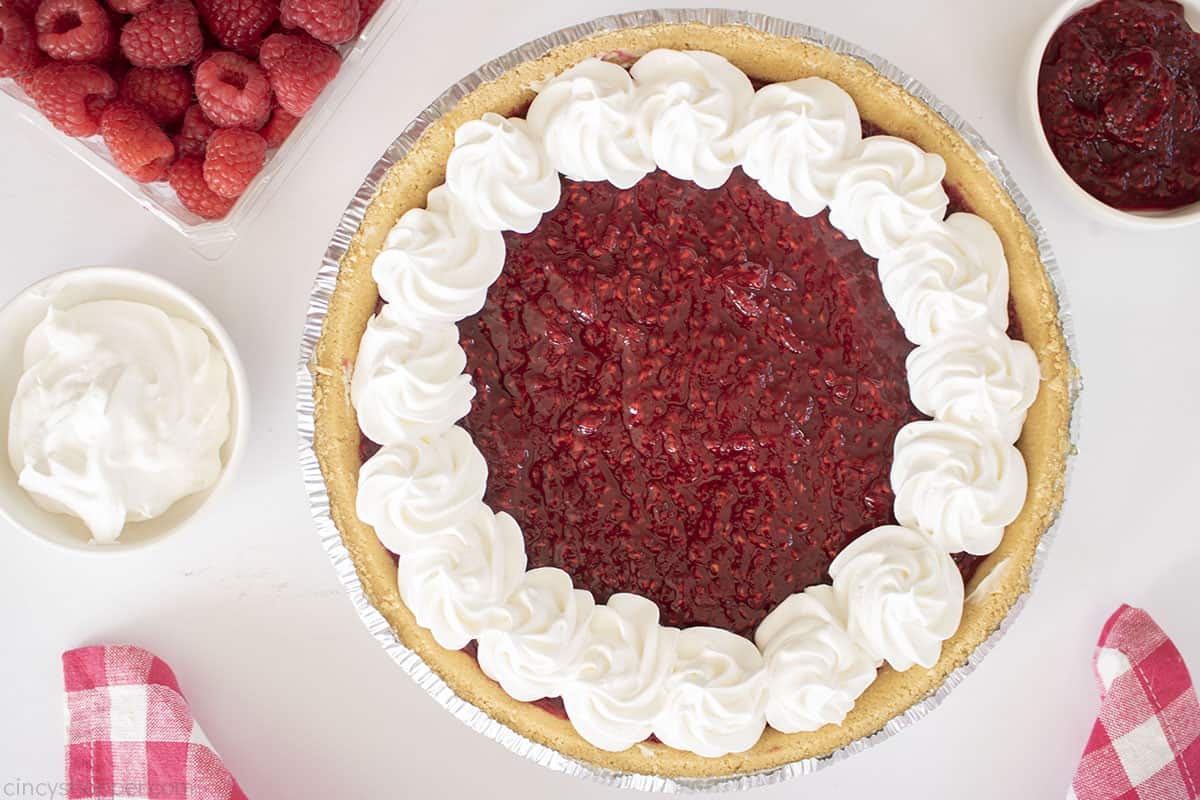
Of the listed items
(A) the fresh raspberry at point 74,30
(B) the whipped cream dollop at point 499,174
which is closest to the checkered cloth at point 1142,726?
(B) the whipped cream dollop at point 499,174

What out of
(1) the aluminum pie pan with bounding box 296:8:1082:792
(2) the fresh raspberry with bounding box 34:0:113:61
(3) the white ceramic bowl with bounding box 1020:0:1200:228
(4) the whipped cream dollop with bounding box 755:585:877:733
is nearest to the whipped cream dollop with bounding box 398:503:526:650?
(1) the aluminum pie pan with bounding box 296:8:1082:792

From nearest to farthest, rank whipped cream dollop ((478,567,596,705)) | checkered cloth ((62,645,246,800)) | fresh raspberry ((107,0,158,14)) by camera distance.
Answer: whipped cream dollop ((478,567,596,705))
fresh raspberry ((107,0,158,14))
checkered cloth ((62,645,246,800))

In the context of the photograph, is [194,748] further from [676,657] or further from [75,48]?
[75,48]

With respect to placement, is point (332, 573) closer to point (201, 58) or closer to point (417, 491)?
point (417, 491)

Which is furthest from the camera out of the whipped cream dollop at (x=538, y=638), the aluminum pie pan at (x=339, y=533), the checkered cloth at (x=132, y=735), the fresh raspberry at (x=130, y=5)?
the checkered cloth at (x=132, y=735)

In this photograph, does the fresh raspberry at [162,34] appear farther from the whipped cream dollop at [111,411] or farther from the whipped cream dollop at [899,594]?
the whipped cream dollop at [899,594]

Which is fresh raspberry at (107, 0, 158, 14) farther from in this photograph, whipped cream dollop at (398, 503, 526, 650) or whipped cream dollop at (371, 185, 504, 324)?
whipped cream dollop at (398, 503, 526, 650)

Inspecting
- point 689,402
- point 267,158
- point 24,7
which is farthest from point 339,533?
point 24,7
